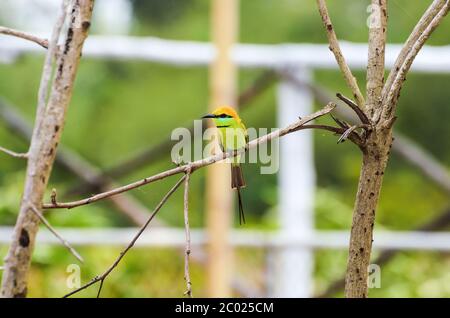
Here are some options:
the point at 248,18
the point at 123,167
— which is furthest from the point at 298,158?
the point at 248,18

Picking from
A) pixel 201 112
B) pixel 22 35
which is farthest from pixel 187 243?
pixel 201 112

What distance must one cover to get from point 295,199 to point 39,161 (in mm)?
1597

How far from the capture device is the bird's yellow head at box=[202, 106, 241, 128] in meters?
0.75

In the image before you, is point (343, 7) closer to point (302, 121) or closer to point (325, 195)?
point (325, 195)

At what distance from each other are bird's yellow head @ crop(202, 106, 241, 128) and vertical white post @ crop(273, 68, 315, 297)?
142cm

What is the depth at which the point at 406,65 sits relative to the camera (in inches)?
25.2

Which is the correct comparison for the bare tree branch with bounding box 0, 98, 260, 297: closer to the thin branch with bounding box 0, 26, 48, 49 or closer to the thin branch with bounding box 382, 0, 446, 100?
the thin branch with bounding box 0, 26, 48, 49

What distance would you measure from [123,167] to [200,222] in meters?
1.17

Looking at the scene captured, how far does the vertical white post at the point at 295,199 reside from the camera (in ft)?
7.01

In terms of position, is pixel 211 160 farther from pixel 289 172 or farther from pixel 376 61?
pixel 289 172

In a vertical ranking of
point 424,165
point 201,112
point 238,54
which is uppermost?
point 201,112

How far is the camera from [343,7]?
381 cm

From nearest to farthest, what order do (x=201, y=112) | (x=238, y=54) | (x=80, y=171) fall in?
(x=238, y=54) < (x=80, y=171) < (x=201, y=112)

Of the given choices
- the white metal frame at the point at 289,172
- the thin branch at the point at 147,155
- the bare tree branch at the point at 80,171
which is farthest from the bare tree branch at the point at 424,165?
the bare tree branch at the point at 80,171
